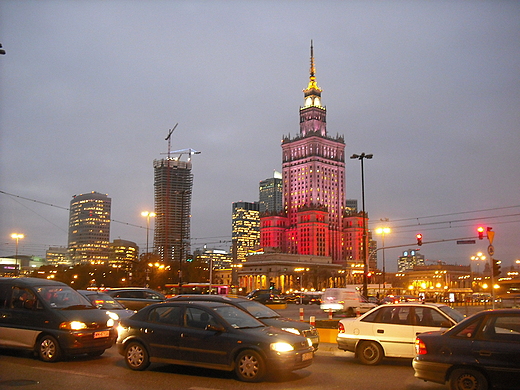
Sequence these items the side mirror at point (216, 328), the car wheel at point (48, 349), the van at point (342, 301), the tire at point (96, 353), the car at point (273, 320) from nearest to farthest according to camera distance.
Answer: the side mirror at point (216, 328)
the car wheel at point (48, 349)
the tire at point (96, 353)
the car at point (273, 320)
the van at point (342, 301)

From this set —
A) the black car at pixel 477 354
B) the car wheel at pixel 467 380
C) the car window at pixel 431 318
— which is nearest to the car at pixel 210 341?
the black car at pixel 477 354

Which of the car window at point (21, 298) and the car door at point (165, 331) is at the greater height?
the car window at point (21, 298)

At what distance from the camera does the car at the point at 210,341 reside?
34.2 ft

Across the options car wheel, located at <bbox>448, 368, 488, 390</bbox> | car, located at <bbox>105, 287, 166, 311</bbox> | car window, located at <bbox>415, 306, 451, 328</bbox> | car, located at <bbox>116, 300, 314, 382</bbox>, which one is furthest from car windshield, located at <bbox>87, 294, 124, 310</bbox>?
car wheel, located at <bbox>448, 368, 488, 390</bbox>

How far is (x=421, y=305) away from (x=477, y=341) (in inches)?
164

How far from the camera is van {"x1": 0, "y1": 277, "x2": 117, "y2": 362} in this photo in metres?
12.4

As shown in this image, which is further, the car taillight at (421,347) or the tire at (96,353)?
the tire at (96,353)

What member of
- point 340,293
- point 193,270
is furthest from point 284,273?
point 340,293

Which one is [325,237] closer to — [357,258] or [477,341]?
[357,258]

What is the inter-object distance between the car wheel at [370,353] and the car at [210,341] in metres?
2.71

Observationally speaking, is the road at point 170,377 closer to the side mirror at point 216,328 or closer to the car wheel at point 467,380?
the side mirror at point 216,328

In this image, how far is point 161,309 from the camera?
39.3ft

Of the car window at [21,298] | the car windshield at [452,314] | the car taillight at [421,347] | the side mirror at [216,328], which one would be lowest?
the car taillight at [421,347]

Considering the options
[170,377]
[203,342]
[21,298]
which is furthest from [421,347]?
[21,298]
